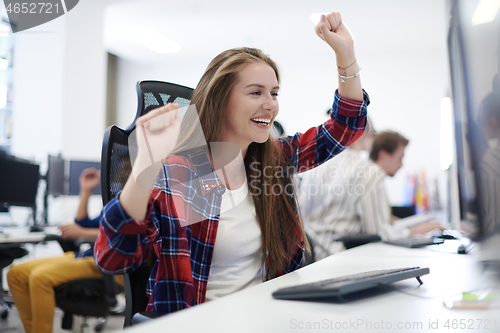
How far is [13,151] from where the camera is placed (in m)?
3.70

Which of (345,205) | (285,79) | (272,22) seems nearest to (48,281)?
(345,205)

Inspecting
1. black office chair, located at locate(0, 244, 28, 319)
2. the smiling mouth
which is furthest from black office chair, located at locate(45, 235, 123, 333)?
the smiling mouth

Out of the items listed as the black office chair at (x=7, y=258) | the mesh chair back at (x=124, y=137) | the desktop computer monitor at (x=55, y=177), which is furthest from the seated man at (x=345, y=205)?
the desktop computer monitor at (x=55, y=177)

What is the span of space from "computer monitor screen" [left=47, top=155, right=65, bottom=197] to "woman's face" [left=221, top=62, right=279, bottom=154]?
93.8 inches

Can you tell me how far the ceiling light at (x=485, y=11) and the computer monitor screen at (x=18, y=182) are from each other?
2.97m

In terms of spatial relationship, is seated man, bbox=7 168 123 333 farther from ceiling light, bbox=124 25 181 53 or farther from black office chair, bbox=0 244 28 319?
ceiling light, bbox=124 25 181 53

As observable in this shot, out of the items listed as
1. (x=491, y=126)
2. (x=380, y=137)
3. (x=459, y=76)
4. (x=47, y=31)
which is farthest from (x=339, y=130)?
(x=47, y=31)

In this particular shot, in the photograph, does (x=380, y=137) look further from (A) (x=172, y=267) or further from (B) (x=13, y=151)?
(B) (x=13, y=151)

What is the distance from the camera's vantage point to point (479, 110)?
51 cm

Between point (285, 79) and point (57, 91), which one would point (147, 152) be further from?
point (57, 91)

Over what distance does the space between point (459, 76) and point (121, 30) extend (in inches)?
186

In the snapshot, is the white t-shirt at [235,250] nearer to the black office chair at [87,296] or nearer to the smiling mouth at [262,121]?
the smiling mouth at [262,121]

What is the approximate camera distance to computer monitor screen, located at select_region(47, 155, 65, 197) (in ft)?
9.76

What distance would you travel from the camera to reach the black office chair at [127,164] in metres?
0.91
